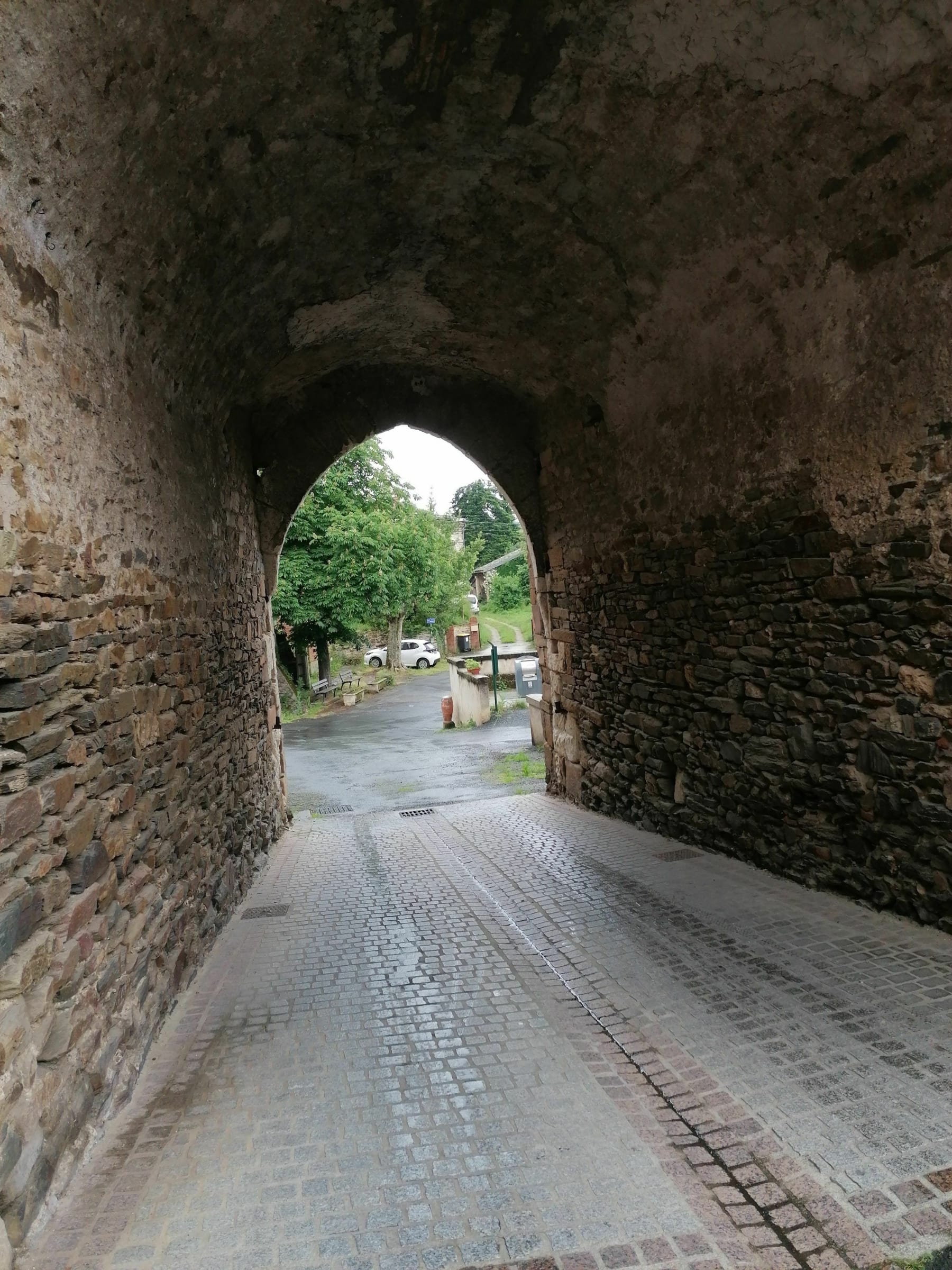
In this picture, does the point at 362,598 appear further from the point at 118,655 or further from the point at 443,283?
the point at 118,655

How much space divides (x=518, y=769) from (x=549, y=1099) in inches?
321

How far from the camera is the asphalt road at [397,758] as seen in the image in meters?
9.71

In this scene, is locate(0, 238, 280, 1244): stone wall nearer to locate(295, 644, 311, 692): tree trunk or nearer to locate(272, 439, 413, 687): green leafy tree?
locate(272, 439, 413, 687): green leafy tree

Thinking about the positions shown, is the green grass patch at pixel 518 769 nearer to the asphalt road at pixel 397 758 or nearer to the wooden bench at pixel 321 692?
the asphalt road at pixel 397 758

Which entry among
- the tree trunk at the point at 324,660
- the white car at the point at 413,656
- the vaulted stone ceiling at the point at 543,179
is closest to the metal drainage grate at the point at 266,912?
the vaulted stone ceiling at the point at 543,179

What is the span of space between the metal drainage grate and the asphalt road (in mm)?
3830

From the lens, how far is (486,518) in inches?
2304

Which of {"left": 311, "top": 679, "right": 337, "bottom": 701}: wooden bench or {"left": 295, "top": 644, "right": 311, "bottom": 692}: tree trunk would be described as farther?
{"left": 295, "top": 644, "right": 311, "bottom": 692}: tree trunk

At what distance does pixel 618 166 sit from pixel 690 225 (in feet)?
1.60

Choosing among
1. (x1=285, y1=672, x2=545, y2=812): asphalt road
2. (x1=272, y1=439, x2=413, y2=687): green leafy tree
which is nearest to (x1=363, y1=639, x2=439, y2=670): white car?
(x1=272, y1=439, x2=413, y2=687): green leafy tree

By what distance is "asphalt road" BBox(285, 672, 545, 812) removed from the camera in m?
9.71

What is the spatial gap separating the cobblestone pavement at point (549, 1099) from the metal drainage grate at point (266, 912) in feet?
0.97

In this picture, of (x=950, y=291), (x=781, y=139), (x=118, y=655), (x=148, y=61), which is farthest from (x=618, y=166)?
(x=118, y=655)

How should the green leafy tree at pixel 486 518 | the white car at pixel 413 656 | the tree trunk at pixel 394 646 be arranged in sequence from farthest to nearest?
the green leafy tree at pixel 486 518 → the white car at pixel 413 656 → the tree trunk at pixel 394 646
